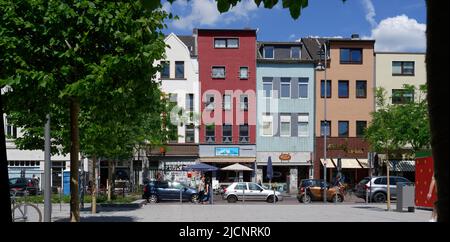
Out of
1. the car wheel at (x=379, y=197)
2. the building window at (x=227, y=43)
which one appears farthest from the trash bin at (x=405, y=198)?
the building window at (x=227, y=43)

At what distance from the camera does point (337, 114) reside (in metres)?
53.7

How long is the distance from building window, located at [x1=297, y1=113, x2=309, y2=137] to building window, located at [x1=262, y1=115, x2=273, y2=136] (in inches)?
98.0

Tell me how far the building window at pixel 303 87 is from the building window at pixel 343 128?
3.98 m

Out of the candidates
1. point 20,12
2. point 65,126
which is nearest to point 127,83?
point 20,12

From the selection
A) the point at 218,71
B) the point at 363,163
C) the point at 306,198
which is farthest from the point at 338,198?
the point at 218,71

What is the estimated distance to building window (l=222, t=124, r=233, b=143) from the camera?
53.4 metres

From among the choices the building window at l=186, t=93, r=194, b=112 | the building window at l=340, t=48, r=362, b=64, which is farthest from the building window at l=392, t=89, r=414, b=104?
the building window at l=186, t=93, r=194, b=112

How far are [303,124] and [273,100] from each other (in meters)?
3.45

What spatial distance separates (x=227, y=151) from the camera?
53500mm

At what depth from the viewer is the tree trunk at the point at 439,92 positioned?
87.3 inches

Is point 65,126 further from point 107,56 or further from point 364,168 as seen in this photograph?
point 364,168

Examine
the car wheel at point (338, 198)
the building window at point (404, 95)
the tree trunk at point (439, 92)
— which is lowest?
the car wheel at point (338, 198)

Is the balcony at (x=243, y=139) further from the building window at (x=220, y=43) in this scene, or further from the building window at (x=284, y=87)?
the building window at (x=220, y=43)

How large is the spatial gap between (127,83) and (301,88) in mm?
43189
